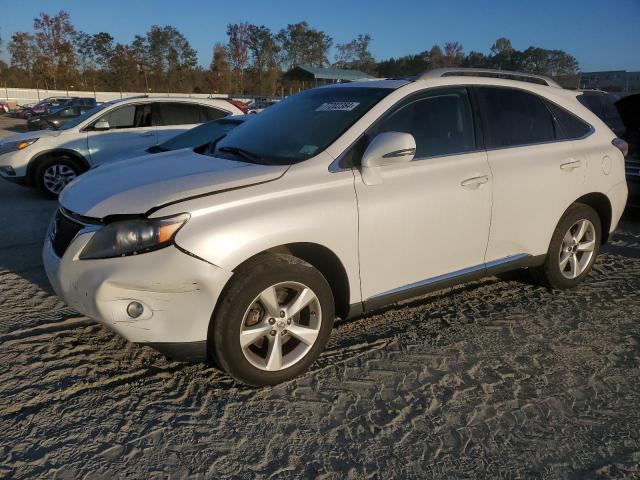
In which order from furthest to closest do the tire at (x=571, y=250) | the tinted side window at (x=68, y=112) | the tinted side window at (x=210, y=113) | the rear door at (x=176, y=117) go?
1. the tinted side window at (x=68, y=112)
2. the tinted side window at (x=210, y=113)
3. the rear door at (x=176, y=117)
4. the tire at (x=571, y=250)

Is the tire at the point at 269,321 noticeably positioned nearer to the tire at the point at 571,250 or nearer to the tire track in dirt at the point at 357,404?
the tire track in dirt at the point at 357,404

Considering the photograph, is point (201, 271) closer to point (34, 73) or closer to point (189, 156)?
point (189, 156)

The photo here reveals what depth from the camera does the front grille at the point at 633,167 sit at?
671 cm

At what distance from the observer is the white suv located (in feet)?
8.59

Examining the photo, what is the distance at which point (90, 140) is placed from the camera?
8.54 meters

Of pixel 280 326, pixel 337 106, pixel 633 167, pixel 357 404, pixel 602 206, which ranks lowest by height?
pixel 357 404

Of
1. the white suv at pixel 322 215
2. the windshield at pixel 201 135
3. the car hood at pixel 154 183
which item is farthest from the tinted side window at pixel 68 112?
the car hood at pixel 154 183

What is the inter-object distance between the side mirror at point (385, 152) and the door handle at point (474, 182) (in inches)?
22.9

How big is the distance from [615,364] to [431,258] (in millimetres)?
1324

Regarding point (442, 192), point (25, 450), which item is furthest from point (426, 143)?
point (25, 450)

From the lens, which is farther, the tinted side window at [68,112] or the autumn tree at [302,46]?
the autumn tree at [302,46]

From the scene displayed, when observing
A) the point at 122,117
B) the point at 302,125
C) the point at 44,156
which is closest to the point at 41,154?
the point at 44,156

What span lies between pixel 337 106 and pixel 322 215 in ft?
3.39

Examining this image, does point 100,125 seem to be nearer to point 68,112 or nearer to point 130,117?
point 130,117
